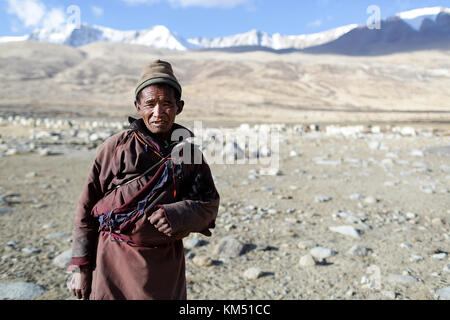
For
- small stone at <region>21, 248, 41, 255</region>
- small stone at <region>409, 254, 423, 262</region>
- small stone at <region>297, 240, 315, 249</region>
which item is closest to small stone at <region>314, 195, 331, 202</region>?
small stone at <region>297, 240, 315, 249</region>

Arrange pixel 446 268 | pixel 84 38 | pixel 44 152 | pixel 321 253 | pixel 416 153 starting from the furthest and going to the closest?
pixel 84 38 → pixel 416 153 → pixel 44 152 → pixel 321 253 → pixel 446 268

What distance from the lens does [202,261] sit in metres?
3.22

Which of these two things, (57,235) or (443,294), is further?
(57,235)

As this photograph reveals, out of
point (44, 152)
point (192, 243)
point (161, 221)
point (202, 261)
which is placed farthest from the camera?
point (44, 152)

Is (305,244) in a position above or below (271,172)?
below

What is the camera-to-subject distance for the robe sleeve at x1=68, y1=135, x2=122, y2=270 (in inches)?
63.3

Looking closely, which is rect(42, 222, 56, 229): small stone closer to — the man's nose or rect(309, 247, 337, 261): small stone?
rect(309, 247, 337, 261): small stone

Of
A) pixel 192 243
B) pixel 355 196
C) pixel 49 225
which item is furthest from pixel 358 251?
pixel 49 225

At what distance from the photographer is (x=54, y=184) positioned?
568 cm

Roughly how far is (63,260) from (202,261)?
119 centimetres

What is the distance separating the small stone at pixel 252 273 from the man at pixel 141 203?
56.6 inches

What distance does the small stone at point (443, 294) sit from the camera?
105 inches

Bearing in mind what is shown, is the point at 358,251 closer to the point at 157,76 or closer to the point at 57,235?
the point at 157,76
